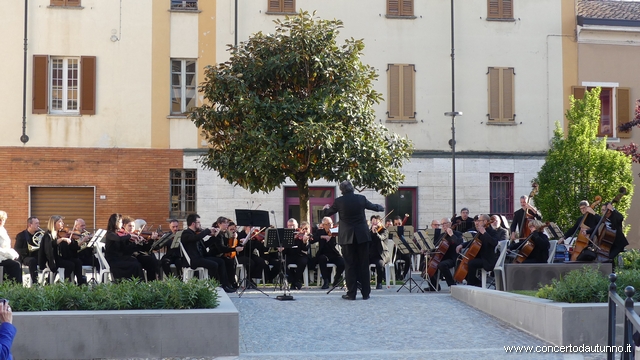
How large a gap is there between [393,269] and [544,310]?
8363 mm

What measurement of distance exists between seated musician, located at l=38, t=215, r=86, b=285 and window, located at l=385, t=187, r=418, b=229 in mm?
12058

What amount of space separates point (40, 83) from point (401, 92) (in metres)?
10.2

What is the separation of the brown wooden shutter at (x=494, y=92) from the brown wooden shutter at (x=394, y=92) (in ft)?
9.12

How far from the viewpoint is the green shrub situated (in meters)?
9.63

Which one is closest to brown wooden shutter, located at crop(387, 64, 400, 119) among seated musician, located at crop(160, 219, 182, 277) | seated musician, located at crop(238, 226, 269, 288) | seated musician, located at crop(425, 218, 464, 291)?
seated musician, located at crop(238, 226, 269, 288)

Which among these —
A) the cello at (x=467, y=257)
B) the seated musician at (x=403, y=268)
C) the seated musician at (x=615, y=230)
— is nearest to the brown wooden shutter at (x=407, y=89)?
the seated musician at (x=403, y=268)

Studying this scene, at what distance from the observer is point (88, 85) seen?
24.9 meters

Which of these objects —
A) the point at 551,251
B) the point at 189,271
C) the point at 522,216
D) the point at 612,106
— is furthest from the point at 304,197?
the point at 612,106

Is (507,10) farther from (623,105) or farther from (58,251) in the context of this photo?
(58,251)

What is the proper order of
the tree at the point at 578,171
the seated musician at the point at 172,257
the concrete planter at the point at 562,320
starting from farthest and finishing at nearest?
the tree at the point at 578,171
the seated musician at the point at 172,257
the concrete planter at the point at 562,320

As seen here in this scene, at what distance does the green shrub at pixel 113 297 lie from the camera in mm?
9633

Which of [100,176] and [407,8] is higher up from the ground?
Result: [407,8]

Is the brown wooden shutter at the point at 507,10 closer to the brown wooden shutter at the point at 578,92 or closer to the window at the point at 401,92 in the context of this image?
the brown wooden shutter at the point at 578,92

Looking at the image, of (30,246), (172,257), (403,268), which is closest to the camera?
(30,246)
